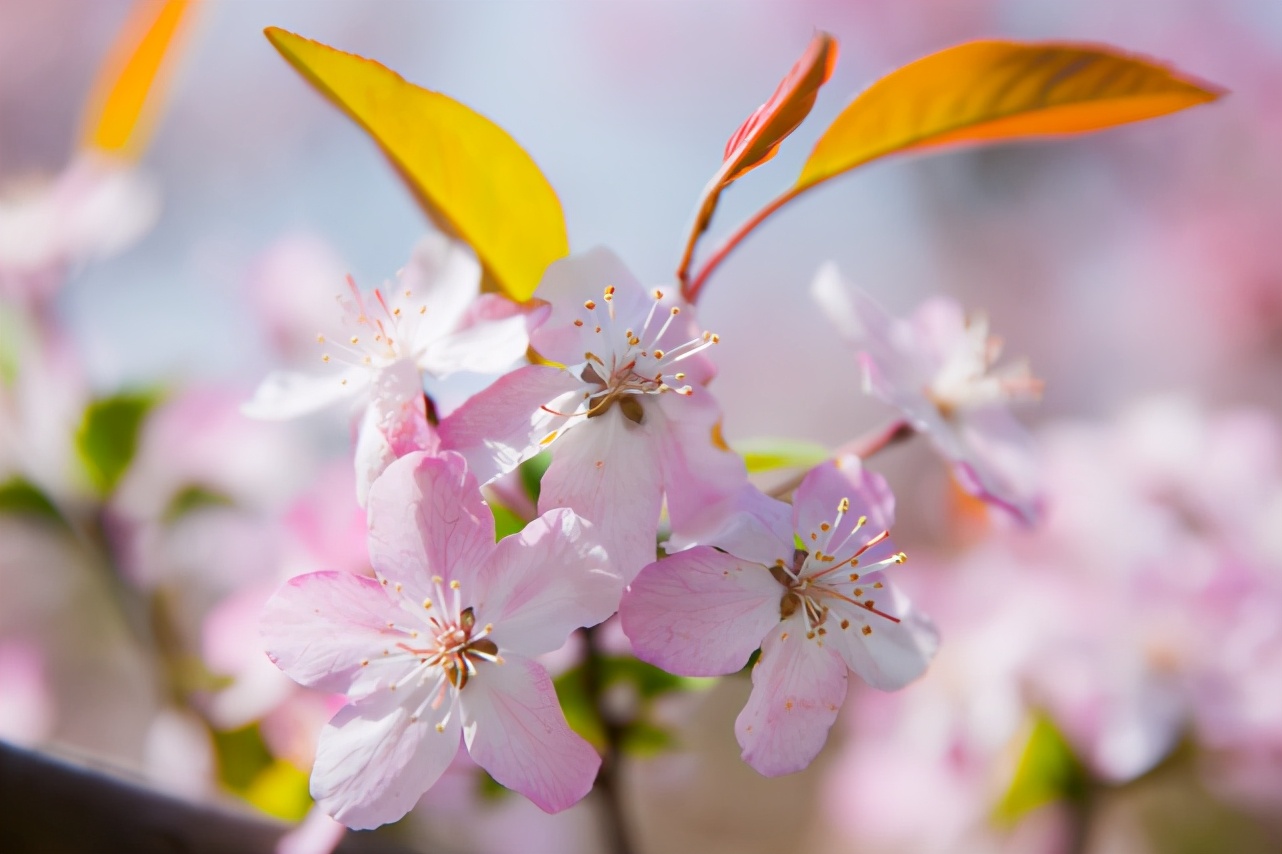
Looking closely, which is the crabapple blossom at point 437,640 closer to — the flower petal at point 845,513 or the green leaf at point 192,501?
the flower petal at point 845,513

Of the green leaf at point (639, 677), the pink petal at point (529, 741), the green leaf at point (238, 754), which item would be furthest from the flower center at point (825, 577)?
the green leaf at point (238, 754)

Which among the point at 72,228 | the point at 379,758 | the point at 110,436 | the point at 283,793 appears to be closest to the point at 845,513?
the point at 379,758

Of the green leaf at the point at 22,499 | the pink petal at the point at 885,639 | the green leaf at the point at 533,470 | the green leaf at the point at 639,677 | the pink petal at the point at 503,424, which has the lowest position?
the green leaf at the point at 639,677

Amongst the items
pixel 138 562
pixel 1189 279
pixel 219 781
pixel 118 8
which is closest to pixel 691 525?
pixel 219 781

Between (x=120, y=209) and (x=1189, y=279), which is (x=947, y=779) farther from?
(x=1189, y=279)

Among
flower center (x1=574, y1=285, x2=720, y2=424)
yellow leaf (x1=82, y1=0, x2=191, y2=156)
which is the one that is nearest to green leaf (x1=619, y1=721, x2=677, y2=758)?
flower center (x1=574, y1=285, x2=720, y2=424)

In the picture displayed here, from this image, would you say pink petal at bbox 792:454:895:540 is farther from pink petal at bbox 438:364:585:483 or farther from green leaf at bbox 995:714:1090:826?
green leaf at bbox 995:714:1090:826

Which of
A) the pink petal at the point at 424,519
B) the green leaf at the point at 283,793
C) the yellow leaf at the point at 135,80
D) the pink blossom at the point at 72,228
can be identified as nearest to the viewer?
the pink petal at the point at 424,519

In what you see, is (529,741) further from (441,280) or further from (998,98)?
(998,98)
